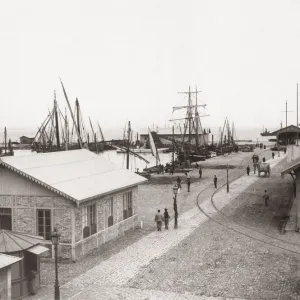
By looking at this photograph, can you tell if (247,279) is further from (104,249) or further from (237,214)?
(237,214)

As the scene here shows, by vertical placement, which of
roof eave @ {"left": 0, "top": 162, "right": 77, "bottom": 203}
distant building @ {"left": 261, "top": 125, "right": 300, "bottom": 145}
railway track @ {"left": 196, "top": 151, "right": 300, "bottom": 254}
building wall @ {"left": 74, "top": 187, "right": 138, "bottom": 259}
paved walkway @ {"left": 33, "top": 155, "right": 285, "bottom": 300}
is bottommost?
paved walkway @ {"left": 33, "top": 155, "right": 285, "bottom": 300}

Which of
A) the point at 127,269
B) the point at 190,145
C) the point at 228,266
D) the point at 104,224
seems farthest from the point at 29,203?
the point at 190,145

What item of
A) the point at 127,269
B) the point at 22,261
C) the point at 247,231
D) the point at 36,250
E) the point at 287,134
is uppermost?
the point at 287,134

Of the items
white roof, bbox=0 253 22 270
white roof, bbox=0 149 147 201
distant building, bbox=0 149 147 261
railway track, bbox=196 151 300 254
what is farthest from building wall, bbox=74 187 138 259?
white roof, bbox=0 253 22 270

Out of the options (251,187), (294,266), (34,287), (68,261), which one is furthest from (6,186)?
(251,187)

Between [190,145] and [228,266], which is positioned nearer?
[228,266]

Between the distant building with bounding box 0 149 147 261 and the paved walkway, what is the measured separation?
1804mm

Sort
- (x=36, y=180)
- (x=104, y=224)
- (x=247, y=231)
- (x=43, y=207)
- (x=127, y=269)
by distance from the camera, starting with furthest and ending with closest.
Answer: (x=247, y=231) < (x=104, y=224) < (x=43, y=207) < (x=36, y=180) < (x=127, y=269)

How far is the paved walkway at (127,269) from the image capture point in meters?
16.6

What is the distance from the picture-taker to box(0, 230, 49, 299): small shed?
16.7 m

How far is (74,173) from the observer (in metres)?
24.3

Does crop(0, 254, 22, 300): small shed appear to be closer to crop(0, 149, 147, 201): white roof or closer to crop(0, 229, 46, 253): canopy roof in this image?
crop(0, 229, 46, 253): canopy roof

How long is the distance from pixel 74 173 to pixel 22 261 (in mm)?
7829

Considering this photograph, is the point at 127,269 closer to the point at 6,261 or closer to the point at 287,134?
the point at 6,261
